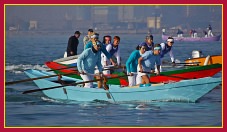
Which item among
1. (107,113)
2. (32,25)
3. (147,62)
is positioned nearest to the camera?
(107,113)

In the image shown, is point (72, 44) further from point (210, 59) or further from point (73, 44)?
point (210, 59)

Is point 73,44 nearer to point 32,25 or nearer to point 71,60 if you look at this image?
point 71,60

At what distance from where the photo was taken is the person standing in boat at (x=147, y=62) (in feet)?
82.2

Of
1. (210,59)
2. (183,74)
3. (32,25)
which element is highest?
(32,25)

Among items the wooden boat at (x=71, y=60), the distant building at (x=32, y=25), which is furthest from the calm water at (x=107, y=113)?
the distant building at (x=32, y=25)

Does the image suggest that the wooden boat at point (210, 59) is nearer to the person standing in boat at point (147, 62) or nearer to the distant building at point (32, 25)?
the person standing in boat at point (147, 62)

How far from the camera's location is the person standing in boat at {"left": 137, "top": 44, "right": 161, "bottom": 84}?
25.0 metres

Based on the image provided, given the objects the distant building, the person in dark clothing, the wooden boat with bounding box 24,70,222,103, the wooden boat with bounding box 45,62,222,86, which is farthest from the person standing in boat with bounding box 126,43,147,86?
the distant building

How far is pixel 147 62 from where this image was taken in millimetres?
25266

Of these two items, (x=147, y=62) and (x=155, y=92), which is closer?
(x=155, y=92)

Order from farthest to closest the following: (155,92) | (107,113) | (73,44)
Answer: (73,44)
(155,92)
(107,113)

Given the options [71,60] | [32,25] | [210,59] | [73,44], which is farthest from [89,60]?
[32,25]

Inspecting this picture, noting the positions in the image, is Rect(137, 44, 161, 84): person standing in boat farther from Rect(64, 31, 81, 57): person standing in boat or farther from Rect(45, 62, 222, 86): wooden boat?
Rect(64, 31, 81, 57): person standing in boat

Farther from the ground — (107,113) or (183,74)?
(183,74)
